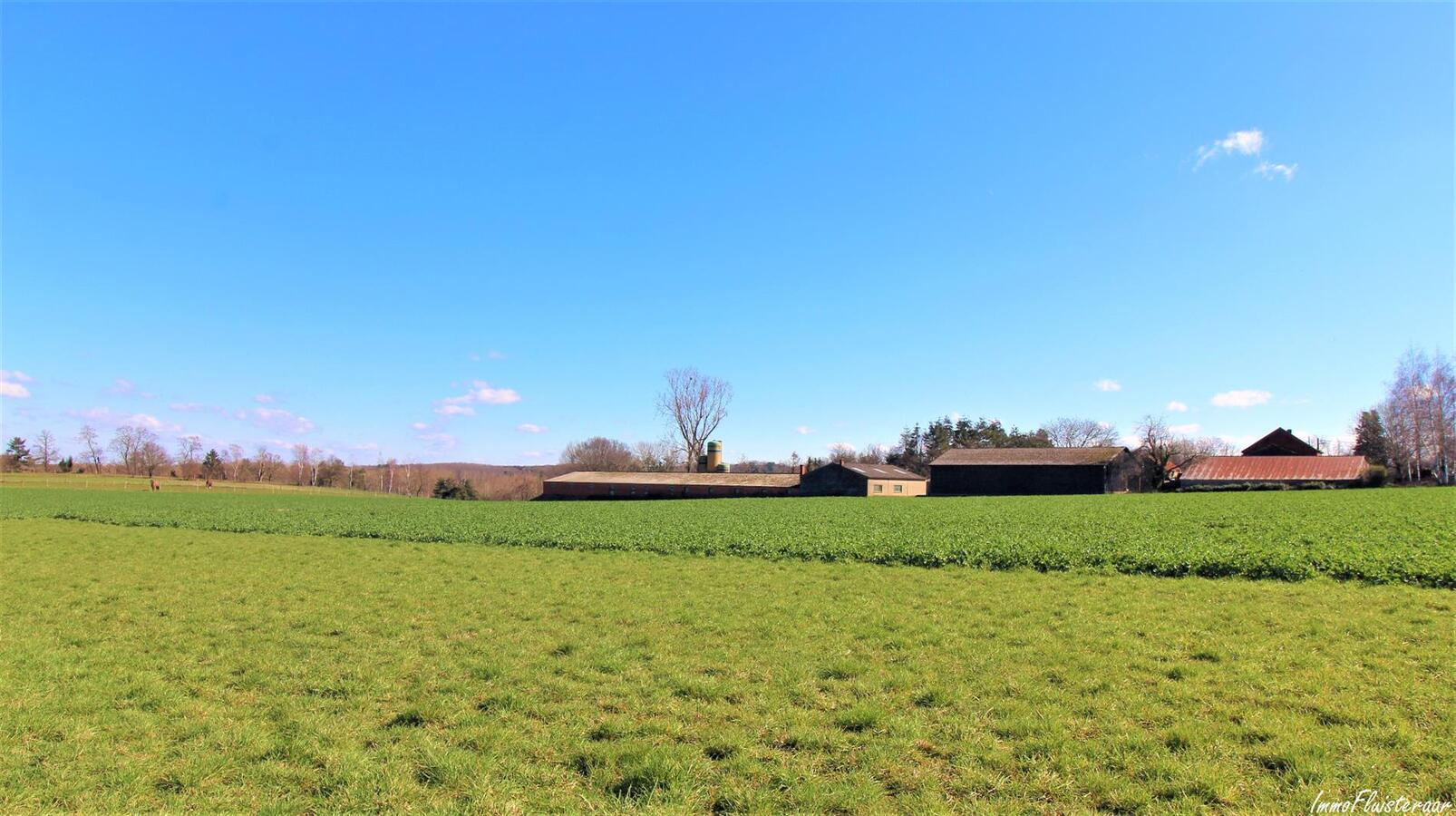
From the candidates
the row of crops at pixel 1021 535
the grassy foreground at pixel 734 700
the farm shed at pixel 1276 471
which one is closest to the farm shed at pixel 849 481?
the farm shed at pixel 1276 471

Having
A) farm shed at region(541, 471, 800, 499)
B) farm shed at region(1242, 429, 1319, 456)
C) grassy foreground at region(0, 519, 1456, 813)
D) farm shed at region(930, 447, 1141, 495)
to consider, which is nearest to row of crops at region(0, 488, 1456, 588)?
grassy foreground at region(0, 519, 1456, 813)

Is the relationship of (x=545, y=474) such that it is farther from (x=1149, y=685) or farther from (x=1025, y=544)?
(x=1149, y=685)

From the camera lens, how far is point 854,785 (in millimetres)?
4805

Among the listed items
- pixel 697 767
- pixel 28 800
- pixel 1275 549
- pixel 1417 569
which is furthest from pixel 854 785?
pixel 1275 549

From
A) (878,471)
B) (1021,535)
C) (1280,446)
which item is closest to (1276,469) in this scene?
(1280,446)

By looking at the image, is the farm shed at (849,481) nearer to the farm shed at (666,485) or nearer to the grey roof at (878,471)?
the grey roof at (878,471)

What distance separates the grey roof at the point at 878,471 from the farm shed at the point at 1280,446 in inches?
2115

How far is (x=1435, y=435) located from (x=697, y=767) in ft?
355

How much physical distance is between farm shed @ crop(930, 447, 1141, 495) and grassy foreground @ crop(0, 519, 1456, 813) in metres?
59.2

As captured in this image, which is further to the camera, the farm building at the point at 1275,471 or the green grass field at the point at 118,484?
the green grass field at the point at 118,484

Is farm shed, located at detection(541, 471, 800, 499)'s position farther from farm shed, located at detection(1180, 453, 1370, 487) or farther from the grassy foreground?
the grassy foreground

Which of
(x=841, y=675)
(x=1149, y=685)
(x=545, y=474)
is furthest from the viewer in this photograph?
(x=545, y=474)

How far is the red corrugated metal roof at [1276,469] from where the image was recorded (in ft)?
228

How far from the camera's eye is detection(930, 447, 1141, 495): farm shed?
66125 millimetres
